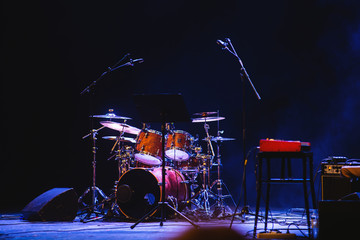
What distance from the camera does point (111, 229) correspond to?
4.11m

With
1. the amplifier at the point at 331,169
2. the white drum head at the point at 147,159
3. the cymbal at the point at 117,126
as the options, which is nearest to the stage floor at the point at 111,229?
the amplifier at the point at 331,169

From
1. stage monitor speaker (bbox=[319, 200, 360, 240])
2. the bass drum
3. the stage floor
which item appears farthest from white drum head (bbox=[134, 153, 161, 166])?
stage monitor speaker (bbox=[319, 200, 360, 240])

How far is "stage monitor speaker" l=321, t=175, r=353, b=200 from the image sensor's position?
4.06 meters

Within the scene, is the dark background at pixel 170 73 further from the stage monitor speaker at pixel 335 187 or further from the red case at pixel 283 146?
the red case at pixel 283 146

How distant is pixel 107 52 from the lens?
7.15 m

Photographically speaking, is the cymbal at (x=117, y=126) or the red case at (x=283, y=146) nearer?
the red case at (x=283, y=146)

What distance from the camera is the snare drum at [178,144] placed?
5.40 metres

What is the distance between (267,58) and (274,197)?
8.01 ft

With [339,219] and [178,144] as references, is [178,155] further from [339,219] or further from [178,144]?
[339,219]

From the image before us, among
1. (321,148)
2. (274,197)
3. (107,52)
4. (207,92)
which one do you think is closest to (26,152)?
(107,52)

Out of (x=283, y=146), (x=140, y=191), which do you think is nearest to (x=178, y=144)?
(x=140, y=191)

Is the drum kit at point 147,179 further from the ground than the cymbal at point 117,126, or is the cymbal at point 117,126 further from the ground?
the cymbal at point 117,126

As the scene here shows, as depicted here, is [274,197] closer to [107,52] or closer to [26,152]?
[107,52]

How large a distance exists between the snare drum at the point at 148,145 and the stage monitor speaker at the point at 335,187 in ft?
7.15
